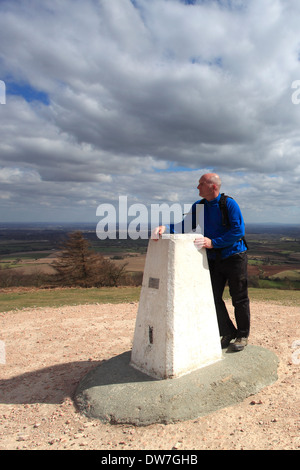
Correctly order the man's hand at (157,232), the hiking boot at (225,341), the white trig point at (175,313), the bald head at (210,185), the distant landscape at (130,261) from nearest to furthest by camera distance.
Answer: the white trig point at (175,313) < the man's hand at (157,232) < the bald head at (210,185) < the hiking boot at (225,341) < the distant landscape at (130,261)

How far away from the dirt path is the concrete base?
0.11m

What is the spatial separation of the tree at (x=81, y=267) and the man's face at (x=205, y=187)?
1467 cm

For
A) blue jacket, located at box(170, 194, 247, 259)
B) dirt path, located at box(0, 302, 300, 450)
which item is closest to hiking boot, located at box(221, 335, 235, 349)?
dirt path, located at box(0, 302, 300, 450)

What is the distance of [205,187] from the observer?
452cm

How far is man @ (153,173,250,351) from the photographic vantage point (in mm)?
4414

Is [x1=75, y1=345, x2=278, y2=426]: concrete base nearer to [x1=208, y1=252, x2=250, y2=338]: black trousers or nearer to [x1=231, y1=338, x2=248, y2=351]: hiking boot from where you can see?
[x1=231, y1=338, x2=248, y2=351]: hiking boot

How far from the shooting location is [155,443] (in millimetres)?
3279

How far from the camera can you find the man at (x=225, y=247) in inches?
174

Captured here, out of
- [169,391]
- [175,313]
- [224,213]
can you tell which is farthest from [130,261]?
[169,391]

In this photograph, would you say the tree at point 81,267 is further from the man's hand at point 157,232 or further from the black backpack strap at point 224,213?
the black backpack strap at point 224,213

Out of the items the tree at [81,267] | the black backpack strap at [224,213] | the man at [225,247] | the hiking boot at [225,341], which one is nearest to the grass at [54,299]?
the tree at [81,267]
